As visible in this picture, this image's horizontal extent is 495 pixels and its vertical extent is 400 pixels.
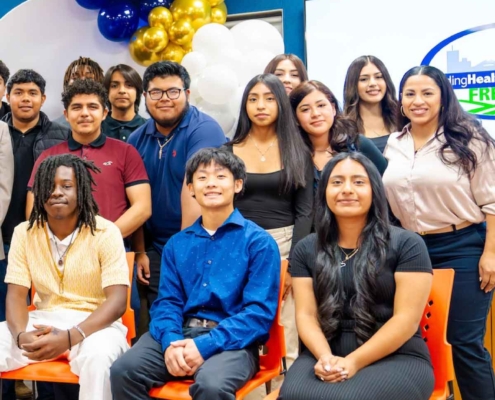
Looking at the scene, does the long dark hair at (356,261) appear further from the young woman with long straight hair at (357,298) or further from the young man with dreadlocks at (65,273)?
the young man with dreadlocks at (65,273)

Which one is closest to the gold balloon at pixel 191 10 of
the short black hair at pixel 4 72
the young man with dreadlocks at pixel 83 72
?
the young man with dreadlocks at pixel 83 72

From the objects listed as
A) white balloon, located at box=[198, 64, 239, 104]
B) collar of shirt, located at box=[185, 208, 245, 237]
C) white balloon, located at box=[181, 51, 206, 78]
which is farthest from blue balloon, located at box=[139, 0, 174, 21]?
collar of shirt, located at box=[185, 208, 245, 237]

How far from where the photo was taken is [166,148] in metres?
3.09

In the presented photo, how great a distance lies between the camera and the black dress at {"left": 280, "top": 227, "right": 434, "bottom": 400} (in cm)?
195

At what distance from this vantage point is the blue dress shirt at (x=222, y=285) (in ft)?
7.61

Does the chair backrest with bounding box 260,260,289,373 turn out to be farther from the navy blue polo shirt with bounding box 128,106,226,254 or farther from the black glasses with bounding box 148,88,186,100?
the black glasses with bounding box 148,88,186,100

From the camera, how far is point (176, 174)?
10.0ft

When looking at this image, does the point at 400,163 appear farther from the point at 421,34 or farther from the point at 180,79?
the point at 421,34

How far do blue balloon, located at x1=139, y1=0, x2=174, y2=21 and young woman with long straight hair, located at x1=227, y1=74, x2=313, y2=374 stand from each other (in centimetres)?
216

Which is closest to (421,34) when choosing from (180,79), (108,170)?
(180,79)

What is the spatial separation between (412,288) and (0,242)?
7.00 feet

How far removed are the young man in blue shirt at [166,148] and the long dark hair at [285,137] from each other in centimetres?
18

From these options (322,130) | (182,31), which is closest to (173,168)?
(322,130)

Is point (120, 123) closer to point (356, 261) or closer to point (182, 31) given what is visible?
point (182, 31)
